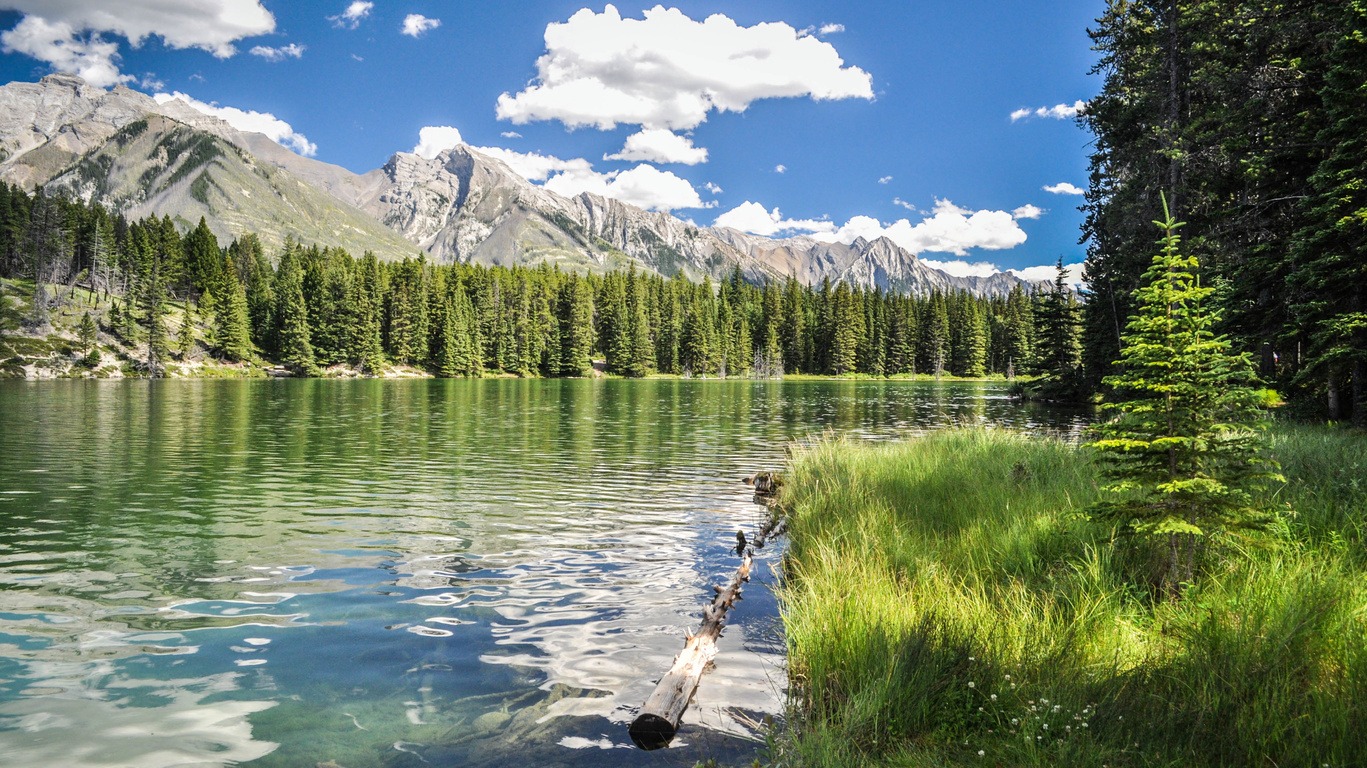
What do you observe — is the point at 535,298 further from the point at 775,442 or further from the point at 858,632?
the point at 858,632

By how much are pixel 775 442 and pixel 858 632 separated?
25.7 m

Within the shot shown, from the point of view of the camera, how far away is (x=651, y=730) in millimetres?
5898

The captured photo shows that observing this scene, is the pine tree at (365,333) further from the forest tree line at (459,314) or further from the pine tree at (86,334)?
A: the pine tree at (86,334)

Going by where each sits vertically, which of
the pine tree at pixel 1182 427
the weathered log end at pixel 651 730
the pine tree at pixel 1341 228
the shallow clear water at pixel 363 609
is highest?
the pine tree at pixel 1341 228

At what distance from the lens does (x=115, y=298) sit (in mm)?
105938

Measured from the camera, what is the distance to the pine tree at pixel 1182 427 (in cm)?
641

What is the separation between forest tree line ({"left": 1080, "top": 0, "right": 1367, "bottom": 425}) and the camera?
1691 centimetres

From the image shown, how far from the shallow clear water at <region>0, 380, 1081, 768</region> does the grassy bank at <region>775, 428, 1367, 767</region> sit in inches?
47.9

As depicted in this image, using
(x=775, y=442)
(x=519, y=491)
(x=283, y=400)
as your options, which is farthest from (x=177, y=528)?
(x=283, y=400)

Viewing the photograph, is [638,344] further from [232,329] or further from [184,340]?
[184,340]

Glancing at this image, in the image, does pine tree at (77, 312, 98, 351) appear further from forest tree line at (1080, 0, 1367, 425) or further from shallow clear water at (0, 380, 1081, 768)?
forest tree line at (1080, 0, 1367, 425)

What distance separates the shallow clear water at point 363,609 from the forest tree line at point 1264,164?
11.2m

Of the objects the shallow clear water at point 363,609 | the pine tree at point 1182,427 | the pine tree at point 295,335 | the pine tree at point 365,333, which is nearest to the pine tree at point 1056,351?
the shallow clear water at point 363,609

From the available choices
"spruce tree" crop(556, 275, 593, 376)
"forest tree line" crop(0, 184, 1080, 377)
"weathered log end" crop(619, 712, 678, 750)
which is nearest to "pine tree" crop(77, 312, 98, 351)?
"forest tree line" crop(0, 184, 1080, 377)
